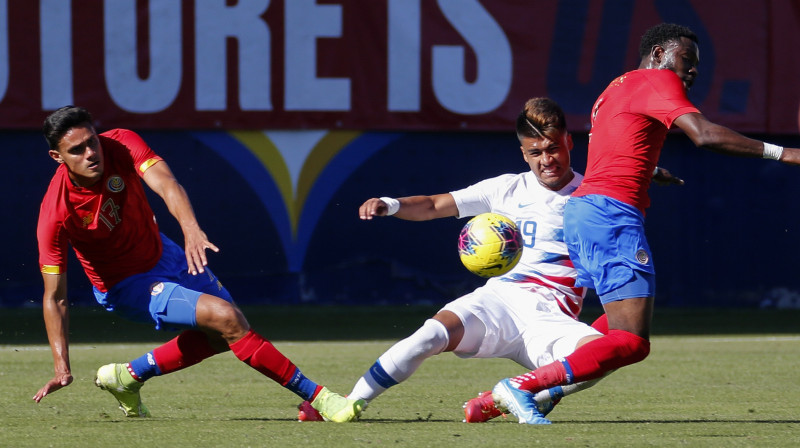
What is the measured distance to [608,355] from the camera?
529 centimetres

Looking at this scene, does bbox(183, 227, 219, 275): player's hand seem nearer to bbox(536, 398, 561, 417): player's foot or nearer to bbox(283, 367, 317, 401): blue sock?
bbox(283, 367, 317, 401): blue sock

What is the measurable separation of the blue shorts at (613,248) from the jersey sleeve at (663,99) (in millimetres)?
439

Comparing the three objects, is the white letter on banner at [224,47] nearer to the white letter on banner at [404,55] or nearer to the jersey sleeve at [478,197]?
the white letter on banner at [404,55]

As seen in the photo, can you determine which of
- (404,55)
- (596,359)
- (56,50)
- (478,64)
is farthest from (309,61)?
(596,359)

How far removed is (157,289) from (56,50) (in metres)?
7.47

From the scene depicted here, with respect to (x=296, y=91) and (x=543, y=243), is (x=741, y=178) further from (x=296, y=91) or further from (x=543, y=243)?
(x=543, y=243)

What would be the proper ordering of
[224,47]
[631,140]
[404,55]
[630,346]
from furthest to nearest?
[404,55]
[224,47]
[631,140]
[630,346]

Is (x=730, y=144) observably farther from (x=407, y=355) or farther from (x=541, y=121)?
(x=407, y=355)

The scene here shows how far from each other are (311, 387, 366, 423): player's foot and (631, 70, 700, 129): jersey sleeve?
1.90 meters

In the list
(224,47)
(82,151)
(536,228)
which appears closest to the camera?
(82,151)

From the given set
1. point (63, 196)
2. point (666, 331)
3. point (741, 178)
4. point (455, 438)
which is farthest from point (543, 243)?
point (741, 178)

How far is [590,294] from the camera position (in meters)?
13.2

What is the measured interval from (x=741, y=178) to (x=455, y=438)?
29.8 feet

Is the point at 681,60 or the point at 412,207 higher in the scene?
the point at 681,60
